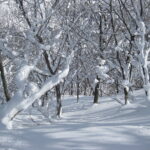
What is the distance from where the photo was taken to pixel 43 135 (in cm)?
568

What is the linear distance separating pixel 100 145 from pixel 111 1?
9410mm

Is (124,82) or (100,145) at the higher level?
(124,82)

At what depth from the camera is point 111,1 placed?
13352 mm

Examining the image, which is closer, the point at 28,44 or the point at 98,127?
the point at 98,127

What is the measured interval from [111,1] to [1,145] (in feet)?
31.3

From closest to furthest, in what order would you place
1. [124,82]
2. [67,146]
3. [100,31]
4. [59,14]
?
[67,146] < [124,82] < [59,14] < [100,31]

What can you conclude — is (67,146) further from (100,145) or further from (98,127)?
(98,127)

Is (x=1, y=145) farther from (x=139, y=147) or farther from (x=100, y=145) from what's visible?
(x=139, y=147)

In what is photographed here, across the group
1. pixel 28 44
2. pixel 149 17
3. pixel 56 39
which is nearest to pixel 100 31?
pixel 149 17

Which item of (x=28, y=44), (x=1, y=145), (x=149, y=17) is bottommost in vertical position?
(x=1, y=145)

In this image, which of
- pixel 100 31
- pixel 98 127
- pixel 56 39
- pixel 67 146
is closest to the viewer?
pixel 67 146

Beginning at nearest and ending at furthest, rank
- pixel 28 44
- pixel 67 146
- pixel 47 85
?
pixel 67 146 → pixel 47 85 → pixel 28 44

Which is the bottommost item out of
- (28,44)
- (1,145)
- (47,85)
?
(1,145)

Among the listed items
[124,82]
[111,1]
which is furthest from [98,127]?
[111,1]
